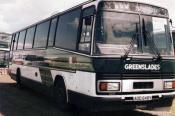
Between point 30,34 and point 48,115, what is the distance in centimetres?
652

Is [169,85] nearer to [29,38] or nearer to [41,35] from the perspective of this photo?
[41,35]

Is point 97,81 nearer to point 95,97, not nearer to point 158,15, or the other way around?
point 95,97

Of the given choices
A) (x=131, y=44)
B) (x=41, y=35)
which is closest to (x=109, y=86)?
(x=131, y=44)

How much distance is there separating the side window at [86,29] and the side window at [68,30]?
42 cm

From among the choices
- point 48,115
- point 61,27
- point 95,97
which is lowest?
point 48,115

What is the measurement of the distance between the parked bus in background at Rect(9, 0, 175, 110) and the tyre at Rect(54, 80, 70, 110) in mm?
30

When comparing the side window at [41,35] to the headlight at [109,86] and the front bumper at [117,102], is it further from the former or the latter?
the headlight at [109,86]

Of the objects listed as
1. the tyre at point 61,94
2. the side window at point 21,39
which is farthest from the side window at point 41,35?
the side window at point 21,39

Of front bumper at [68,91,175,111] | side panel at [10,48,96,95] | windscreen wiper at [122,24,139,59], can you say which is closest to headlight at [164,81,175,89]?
front bumper at [68,91,175,111]

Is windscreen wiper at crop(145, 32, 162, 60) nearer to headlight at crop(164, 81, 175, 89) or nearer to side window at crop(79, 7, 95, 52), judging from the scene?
headlight at crop(164, 81, 175, 89)

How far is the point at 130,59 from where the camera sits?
814 cm

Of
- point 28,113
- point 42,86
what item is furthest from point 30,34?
point 28,113

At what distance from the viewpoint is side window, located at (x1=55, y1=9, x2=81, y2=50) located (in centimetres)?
938

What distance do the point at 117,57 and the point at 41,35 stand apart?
5823 mm
